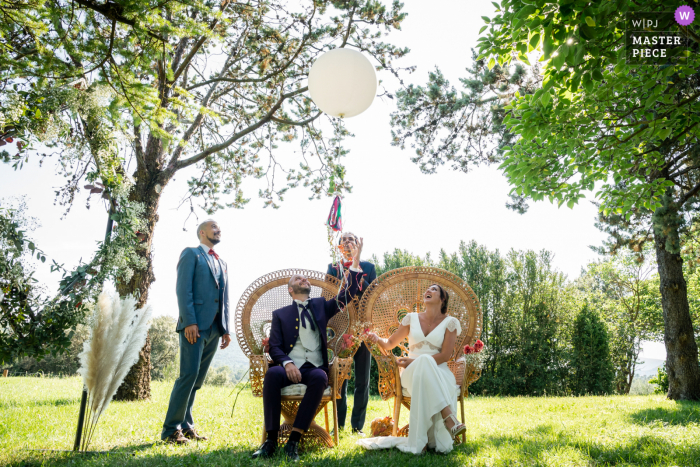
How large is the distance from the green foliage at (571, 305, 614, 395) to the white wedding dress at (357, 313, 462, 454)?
25.1 ft

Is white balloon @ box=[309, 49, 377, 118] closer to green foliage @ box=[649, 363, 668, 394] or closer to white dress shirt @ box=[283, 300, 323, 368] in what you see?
white dress shirt @ box=[283, 300, 323, 368]

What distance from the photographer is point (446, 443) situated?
307 cm

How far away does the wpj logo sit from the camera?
260cm

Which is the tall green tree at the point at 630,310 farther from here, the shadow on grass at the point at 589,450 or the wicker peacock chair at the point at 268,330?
the wicker peacock chair at the point at 268,330

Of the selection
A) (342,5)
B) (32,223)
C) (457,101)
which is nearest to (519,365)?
(457,101)

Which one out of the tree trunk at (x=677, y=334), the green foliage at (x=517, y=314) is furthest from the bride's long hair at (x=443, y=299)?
the green foliage at (x=517, y=314)

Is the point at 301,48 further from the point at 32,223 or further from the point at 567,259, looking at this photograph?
the point at 567,259

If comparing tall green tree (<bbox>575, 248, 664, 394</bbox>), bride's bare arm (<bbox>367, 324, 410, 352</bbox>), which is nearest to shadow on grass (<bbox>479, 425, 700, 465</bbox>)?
bride's bare arm (<bbox>367, 324, 410, 352</bbox>)

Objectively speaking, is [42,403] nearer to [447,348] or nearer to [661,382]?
[447,348]

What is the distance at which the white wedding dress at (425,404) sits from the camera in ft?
10.1

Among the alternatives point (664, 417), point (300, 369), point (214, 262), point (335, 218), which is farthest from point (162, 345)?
point (664, 417)

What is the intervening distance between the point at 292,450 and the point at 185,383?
1118 millimetres

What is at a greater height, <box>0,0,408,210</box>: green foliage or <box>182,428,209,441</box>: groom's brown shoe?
<box>0,0,408,210</box>: green foliage

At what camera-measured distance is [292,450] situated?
113 inches
